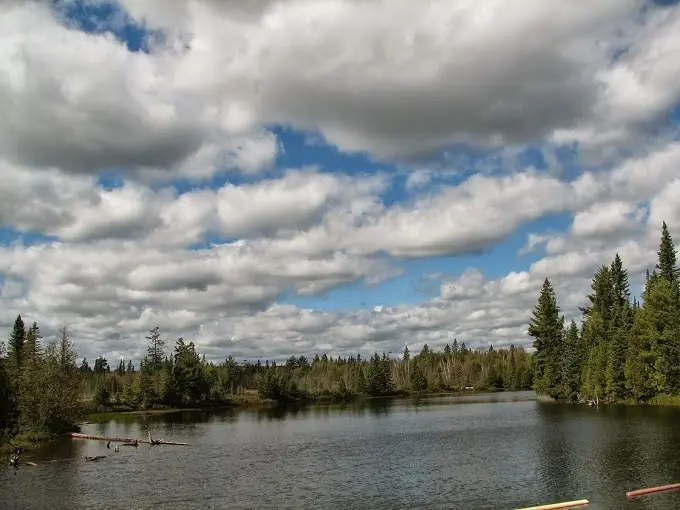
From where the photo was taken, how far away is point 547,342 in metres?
144

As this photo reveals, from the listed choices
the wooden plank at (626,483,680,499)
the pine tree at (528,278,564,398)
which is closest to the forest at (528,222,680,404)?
the pine tree at (528,278,564,398)

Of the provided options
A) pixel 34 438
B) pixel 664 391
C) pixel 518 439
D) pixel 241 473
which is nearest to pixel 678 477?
pixel 518 439

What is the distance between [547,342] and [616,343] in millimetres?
27488

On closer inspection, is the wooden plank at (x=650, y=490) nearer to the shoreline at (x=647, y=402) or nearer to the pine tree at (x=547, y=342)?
the shoreline at (x=647, y=402)

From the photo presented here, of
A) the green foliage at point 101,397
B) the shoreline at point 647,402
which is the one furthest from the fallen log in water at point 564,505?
the green foliage at point 101,397

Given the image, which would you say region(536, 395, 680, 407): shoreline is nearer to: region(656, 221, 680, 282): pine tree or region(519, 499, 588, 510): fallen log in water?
region(656, 221, 680, 282): pine tree

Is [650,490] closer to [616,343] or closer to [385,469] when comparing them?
[385,469]

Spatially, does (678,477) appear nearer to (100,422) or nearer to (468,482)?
(468,482)

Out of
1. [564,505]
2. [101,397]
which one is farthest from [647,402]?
[101,397]

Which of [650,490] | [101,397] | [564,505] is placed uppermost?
[101,397]

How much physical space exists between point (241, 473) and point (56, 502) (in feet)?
57.0

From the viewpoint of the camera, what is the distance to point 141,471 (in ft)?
210

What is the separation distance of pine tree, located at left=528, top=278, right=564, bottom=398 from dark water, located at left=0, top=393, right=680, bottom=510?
148ft

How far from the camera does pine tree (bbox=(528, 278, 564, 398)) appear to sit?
14125 cm
